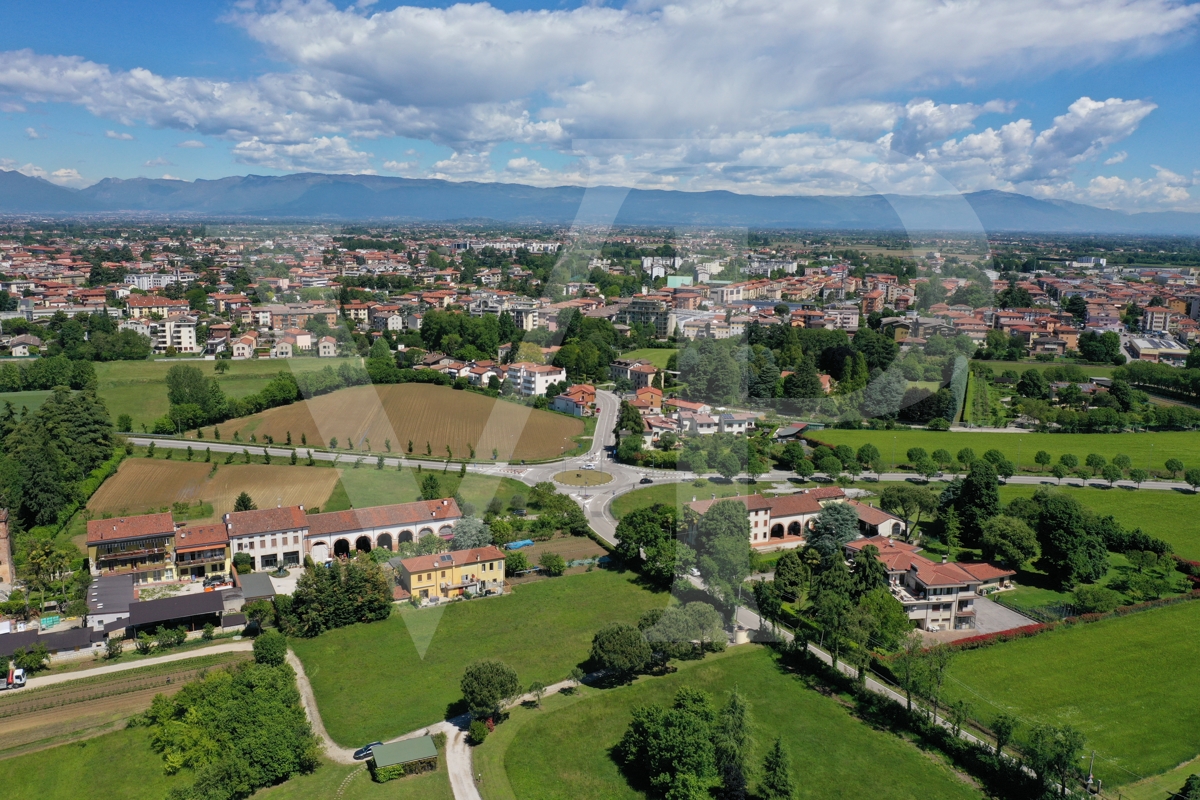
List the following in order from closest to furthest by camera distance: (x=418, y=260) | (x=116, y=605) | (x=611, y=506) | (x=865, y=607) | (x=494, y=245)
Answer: (x=865, y=607)
(x=116, y=605)
(x=611, y=506)
(x=418, y=260)
(x=494, y=245)

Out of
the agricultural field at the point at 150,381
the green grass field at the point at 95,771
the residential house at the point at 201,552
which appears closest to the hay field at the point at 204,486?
the residential house at the point at 201,552

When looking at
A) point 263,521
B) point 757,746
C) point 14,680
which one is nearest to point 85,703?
point 14,680

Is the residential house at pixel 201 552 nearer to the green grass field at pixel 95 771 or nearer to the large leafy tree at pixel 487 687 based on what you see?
the green grass field at pixel 95 771

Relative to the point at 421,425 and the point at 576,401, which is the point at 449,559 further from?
the point at 576,401

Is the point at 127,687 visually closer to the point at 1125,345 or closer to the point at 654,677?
the point at 654,677

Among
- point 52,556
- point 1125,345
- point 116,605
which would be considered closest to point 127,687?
point 116,605
